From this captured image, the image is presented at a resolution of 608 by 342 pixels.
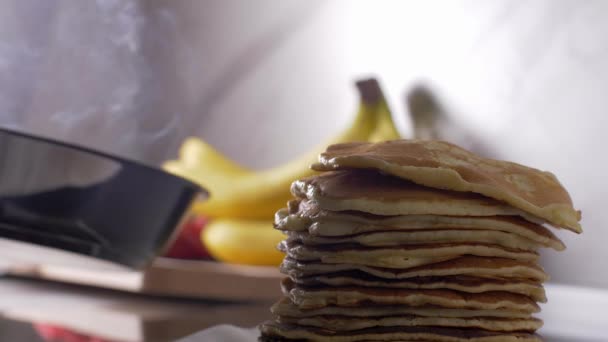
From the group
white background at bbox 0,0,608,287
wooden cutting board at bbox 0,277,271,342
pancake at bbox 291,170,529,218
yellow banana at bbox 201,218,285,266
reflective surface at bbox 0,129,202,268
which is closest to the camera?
pancake at bbox 291,170,529,218

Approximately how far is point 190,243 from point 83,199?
562 mm

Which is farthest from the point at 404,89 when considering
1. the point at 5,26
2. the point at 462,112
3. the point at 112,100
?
the point at 5,26

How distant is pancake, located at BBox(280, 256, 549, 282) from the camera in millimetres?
376

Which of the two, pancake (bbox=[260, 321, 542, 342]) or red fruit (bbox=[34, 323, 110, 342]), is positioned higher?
red fruit (bbox=[34, 323, 110, 342])

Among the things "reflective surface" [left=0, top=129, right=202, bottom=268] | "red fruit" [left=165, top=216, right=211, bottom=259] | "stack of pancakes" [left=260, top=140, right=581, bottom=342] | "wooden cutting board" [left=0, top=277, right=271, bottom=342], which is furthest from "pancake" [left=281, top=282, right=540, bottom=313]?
"red fruit" [left=165, top=216, right=211, bottom=259]

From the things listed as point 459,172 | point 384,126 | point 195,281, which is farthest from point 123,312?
point 459,172

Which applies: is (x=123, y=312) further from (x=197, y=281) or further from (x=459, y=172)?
(x=459, y=172)

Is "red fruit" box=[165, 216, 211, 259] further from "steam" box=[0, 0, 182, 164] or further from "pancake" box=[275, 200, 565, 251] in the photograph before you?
"pancake" box=[275, 200, 565, 251]

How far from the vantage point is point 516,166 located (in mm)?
436

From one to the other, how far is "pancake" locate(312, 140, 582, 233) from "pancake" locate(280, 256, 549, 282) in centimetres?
3

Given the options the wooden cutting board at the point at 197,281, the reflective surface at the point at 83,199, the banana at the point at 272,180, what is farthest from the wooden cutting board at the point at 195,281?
the reflective surface at the point at 83,199

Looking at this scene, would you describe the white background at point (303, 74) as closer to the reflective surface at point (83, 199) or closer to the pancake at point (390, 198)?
the reflective surface at point (83, 199)

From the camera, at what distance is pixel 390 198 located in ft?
1.20

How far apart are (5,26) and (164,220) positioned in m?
0.21
